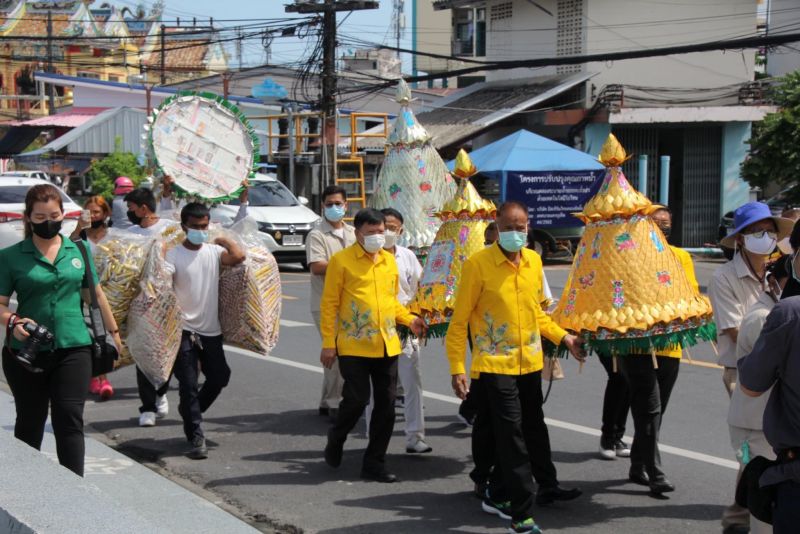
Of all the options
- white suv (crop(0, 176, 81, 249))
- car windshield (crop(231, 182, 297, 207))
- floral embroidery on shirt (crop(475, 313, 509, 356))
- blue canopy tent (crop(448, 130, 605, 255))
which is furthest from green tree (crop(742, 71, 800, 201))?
floral embroidery on shirt (crop(475, 313, 509, 356))

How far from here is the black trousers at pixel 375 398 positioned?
7273mm

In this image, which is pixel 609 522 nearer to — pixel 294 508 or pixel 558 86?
pixel 294 508

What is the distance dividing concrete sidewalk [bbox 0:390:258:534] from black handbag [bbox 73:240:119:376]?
826 mm

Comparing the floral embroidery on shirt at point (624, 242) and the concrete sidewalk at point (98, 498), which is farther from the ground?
the floral embroidery on shirt at point (624, 242)

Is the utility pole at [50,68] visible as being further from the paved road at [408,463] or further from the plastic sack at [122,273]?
the plastic sack at [122,273]

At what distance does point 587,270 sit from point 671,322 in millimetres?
566

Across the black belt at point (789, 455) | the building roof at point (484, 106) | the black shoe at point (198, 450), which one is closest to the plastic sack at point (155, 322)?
the black shoe at point (198, 450)

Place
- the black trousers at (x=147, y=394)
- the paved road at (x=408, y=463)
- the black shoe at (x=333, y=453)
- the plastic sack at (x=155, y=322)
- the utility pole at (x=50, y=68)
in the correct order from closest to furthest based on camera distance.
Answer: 1. the paved road at (x=408, y=463)
2. the black shoe at (x=333, y=453)
3. the plastic sack at (x=155, y=322)
4. the black trousers at (x=147, y=394)
5. the utility pole at (x=50, y=68)

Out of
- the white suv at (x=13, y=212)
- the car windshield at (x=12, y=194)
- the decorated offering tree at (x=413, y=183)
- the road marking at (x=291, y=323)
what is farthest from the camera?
the car windshield at (x=12, y=194)

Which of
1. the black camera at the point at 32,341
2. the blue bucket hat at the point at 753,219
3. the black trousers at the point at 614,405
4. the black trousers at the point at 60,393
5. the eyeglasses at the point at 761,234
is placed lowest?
the black trousers at the point at 614,405

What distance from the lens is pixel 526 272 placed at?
246 inches

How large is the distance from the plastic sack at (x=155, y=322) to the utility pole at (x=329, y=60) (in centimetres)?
2053

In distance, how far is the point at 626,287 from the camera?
6.38 m

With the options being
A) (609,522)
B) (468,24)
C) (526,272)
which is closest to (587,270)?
(526,272)
